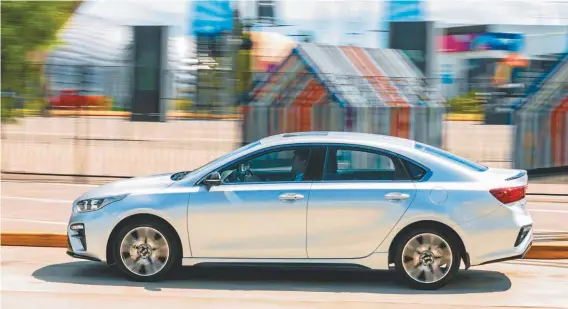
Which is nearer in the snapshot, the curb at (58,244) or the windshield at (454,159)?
the windshield at (454,159)

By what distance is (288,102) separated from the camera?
17.8 m

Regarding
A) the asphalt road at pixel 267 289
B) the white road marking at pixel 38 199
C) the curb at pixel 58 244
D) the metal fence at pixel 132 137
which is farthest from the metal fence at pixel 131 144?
the asphalt road at pixel 267 289

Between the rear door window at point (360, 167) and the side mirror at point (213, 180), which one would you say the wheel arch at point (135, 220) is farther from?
the rear door window at point (360, 167)

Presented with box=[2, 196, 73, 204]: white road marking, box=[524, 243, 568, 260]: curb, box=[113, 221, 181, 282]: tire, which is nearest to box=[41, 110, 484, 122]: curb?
box=[2, 196, 73, 204]: white road marking

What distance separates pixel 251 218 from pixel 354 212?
0.88 meters

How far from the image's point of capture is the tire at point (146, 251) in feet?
27.3

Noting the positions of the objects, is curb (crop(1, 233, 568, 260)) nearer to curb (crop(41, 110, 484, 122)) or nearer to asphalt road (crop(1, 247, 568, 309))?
asphalt road (crop(1, 247, 568, 309))

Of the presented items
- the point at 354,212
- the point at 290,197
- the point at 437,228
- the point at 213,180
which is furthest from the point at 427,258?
the point at 213,180

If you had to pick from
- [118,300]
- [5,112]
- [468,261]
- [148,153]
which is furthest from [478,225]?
[5,112]

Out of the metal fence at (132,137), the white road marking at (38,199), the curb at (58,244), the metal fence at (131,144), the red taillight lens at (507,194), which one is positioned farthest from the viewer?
the metal fence at (131,144)

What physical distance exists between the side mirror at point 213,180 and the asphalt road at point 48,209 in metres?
3.50

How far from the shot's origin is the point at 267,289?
8.29 metres

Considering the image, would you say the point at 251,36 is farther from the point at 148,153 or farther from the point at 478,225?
the point at 478,225

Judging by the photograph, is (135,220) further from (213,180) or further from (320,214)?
(320,214)
